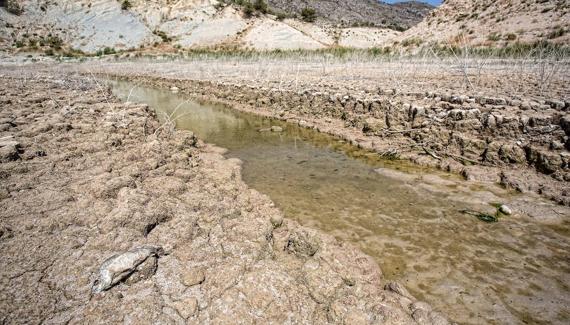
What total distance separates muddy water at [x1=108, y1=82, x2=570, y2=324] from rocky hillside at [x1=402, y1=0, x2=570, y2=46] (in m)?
23.6

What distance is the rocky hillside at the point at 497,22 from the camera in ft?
81.9

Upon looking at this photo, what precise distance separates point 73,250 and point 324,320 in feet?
5.42

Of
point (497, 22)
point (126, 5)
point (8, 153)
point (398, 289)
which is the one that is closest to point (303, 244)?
point (398, 289)

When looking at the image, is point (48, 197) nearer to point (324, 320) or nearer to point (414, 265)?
point (324, 320)

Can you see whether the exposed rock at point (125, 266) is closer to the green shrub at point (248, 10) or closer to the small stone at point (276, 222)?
the small stone at point (276, 222)

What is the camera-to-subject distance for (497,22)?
1160 inches

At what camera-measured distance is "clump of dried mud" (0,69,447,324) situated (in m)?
1.78

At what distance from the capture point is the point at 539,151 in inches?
167

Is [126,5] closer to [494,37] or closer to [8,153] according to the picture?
[494,37]

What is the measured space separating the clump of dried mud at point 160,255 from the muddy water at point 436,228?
404mm

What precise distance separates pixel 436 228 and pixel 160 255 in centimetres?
265

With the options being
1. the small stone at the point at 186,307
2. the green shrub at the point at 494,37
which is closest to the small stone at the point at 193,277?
the small stone at the point at 186,307

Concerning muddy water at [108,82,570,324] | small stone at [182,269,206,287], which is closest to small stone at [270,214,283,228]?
muddy water at [108,82,570,324]

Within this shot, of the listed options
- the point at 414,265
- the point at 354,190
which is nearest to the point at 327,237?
the point at 414,265
